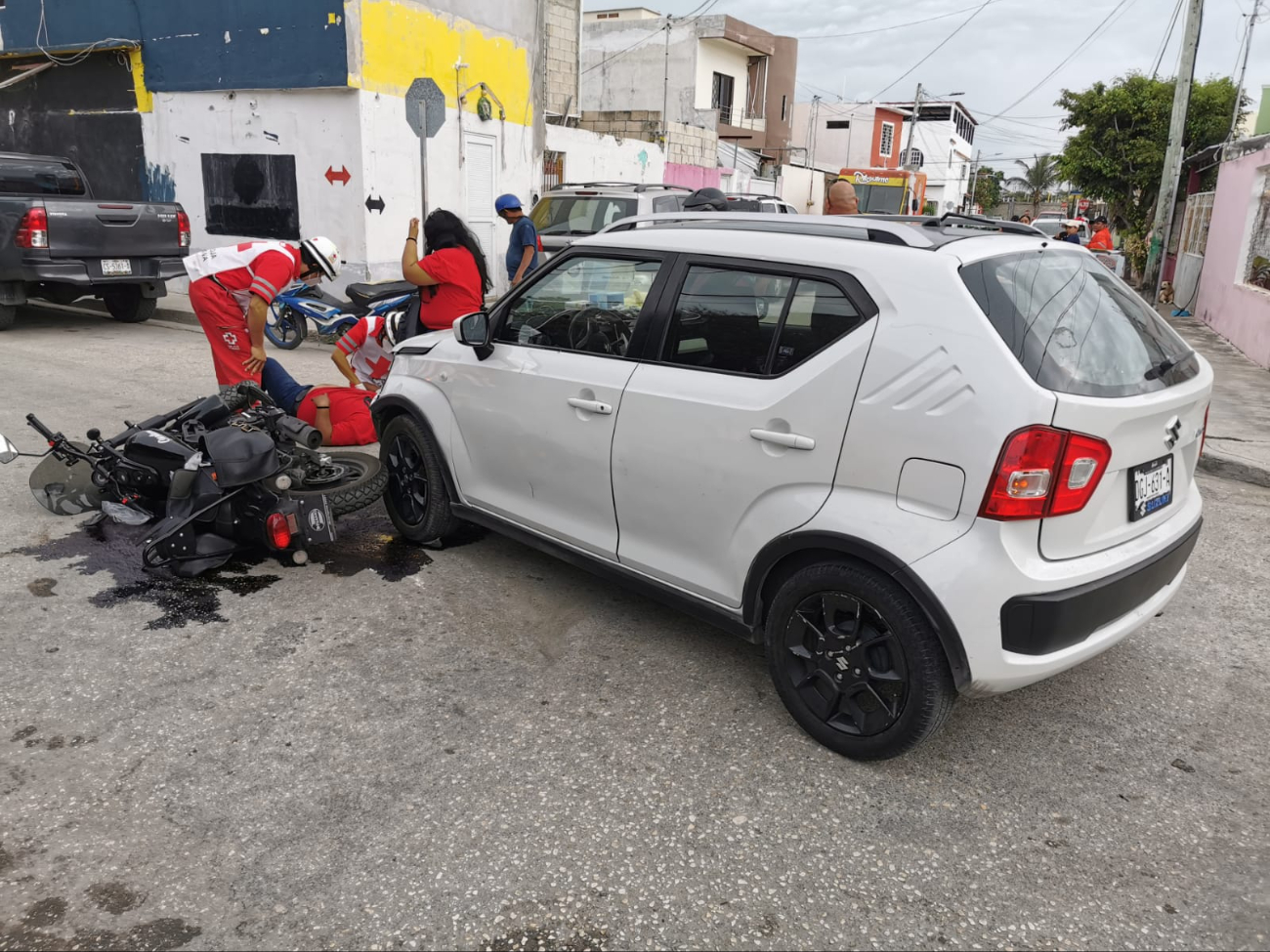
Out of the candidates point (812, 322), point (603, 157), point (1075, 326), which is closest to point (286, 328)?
point (812, 322)

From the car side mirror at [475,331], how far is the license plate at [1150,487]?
2.61 metres

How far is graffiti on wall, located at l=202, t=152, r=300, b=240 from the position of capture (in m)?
12.7

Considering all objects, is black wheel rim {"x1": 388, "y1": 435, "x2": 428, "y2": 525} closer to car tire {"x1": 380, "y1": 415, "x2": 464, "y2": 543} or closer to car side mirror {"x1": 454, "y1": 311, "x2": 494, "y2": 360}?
car tire {"x1": 380, "y1": 415, "x2": 464, "y2": 543}

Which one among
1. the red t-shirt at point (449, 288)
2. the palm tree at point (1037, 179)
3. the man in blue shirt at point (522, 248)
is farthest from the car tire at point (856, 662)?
the palm tree at point (1037, 179)

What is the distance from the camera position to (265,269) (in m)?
5.50

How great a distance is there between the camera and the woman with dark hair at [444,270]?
5.96 meters

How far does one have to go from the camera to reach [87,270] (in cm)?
1042

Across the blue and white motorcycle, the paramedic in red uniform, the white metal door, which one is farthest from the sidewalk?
the white metal door

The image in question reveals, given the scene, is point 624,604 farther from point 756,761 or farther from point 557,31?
point 557,31

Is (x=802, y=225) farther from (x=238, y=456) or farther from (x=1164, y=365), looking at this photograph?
(x=238, y=456)

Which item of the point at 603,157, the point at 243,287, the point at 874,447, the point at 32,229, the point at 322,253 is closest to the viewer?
the point at 874,447

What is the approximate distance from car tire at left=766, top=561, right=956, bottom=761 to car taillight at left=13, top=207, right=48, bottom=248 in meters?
9.95

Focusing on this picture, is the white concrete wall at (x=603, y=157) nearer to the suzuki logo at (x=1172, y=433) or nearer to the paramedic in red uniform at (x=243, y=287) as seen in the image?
the paramedic in red uniform at (x=243, y=287)

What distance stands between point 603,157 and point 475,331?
17.1 meters
